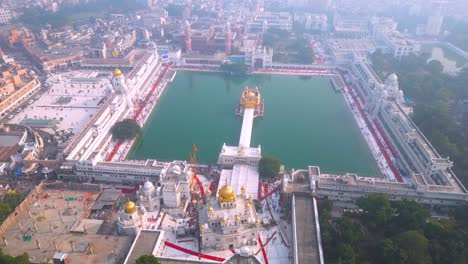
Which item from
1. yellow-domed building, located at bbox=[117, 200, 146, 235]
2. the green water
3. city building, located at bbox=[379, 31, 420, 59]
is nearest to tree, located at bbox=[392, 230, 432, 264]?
the green water

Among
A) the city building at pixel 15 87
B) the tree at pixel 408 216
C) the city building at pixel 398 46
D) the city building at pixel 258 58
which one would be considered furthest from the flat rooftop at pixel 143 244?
the city building at pixel 398 46

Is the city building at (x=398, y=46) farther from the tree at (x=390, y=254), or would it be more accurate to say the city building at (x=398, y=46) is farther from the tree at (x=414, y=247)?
the tree at (x=390, y=254)

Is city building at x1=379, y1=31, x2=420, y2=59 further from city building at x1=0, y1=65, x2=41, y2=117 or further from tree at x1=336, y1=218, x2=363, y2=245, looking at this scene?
city building at x1=0, y1=65, x2=41, y2=117

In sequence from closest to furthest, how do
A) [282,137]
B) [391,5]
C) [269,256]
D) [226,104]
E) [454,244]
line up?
[454,244]
[269,256]
[282,137]
[226,104]
[391,5]

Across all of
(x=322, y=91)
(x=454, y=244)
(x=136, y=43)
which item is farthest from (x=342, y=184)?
(x=136, y=43)

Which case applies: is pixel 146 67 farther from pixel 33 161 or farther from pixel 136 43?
pixel 33 161

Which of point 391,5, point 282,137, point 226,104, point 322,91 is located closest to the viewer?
point 282,137

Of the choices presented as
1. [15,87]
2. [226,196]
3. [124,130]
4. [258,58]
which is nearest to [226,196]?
[226,196]
